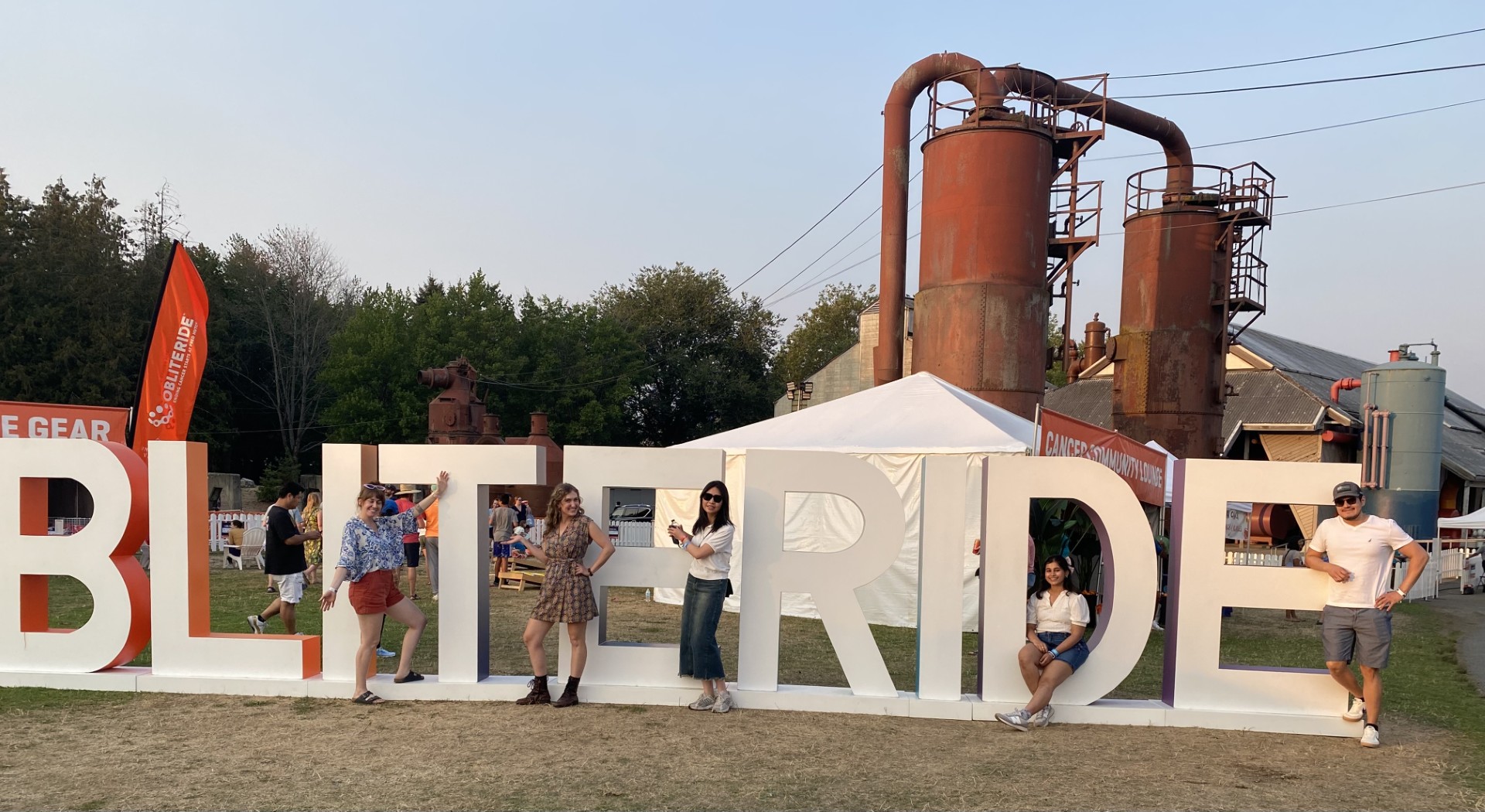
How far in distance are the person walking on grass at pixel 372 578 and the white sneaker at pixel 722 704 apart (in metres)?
2.20

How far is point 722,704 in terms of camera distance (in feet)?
22.0

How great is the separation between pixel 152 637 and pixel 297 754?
→ 8.01 feet

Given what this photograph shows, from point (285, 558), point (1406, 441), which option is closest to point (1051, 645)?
point (285, 558)

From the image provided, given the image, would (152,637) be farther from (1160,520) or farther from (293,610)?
(1160,520)

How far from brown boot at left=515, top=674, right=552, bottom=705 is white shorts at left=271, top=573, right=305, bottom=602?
2.72m

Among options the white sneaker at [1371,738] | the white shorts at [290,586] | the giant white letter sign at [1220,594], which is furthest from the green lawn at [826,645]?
the white shorts at [290,586]

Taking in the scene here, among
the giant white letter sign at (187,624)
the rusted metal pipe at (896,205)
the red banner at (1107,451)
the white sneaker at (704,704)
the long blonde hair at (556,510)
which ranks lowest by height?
the white sneaker at (704,704)

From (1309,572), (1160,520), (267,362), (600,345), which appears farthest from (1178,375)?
(267,362)

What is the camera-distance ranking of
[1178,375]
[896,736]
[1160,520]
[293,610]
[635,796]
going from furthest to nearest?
[1178,375], [1160,520], [293,610], [896,736], [635,796]

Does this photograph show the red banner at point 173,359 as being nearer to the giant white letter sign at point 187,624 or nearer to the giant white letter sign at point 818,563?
the giant white letter sign at point 187,624

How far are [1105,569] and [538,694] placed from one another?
417cm

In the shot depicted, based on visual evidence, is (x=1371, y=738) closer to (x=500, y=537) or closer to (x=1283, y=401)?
(x=500, y=537)

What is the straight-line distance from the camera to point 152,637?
707 cm

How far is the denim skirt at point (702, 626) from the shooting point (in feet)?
21.6
